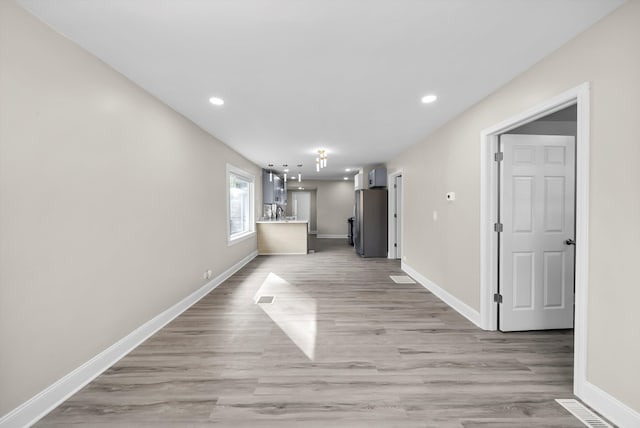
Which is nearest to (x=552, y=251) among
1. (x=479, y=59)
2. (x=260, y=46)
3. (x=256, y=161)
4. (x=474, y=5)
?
(x=479, y=59)

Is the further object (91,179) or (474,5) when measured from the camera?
(91,179)

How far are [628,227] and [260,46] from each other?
2.59 metres

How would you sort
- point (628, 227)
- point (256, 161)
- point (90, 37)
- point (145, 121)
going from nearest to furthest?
point (628, 227)
point (90, 37)
point (145, 121)
point (256, 161)

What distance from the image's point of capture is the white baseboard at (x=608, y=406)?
1.47m

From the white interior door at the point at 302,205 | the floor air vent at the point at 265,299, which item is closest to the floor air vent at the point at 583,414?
the floor air vent at the point at 265,299

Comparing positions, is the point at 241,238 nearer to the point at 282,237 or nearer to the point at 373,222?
the point at 282,237

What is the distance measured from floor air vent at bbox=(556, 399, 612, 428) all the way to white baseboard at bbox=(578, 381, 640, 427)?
5cm

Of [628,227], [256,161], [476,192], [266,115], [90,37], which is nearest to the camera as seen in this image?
[628,227]

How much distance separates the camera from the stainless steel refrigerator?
6.57m

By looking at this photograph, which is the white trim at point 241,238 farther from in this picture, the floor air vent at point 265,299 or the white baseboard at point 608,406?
the white baseboard at point 608,406

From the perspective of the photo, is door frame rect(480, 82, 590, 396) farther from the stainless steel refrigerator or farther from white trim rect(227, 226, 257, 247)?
white trim rect(227, 226, 257, 247)

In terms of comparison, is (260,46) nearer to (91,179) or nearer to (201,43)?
(201,43)

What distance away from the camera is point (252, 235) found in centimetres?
651

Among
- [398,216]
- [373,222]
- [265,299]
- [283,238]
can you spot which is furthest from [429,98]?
[283,238]
